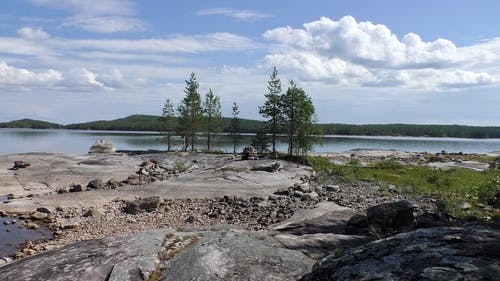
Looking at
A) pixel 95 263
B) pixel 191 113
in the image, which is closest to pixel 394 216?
pixel 95 263

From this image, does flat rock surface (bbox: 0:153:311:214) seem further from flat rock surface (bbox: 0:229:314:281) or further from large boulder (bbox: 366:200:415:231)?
flat rock surface (bbox: 0:229:314:281)

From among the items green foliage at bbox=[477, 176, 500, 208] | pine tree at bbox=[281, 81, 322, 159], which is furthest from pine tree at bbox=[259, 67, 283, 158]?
green foliage at bbox=[477, 176, 500, 208]

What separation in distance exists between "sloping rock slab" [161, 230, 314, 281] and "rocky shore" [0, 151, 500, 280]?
2 centimetres

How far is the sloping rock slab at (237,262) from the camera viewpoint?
8469mm

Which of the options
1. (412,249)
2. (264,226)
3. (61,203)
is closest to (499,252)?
(412,249)

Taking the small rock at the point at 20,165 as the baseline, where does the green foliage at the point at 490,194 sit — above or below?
above

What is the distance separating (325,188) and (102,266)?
21992mm

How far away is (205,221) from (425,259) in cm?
1725

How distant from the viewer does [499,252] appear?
17.2ft

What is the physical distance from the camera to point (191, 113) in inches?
3164

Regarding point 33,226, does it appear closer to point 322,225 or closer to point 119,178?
point 322,225

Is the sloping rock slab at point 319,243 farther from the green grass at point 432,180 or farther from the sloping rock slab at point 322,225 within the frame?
the green grass at point 432,180

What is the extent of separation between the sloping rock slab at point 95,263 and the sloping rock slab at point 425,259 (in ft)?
15.6

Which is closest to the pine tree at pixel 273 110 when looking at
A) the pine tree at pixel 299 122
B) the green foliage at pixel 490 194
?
the pine tree at pixel 299 122
